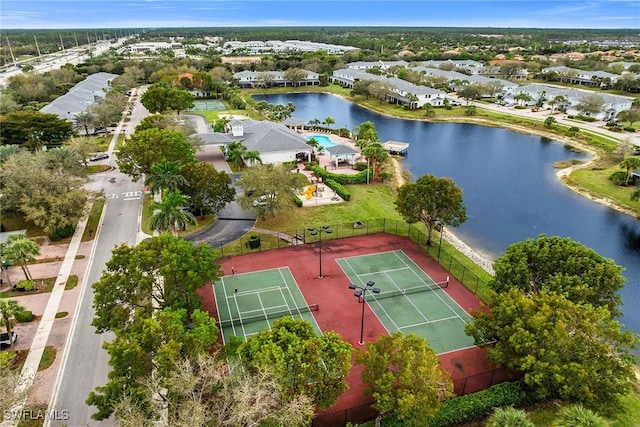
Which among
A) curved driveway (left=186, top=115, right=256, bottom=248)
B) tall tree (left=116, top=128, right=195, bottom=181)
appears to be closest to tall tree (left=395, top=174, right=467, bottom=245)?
curved driveway (left=186, top=115, right=256, bottom=248)

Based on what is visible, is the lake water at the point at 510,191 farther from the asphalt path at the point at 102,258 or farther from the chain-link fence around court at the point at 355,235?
the asphalt path at the point at 102,258

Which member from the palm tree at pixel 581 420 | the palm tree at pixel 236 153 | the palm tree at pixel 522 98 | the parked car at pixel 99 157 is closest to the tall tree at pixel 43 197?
the palm tree at pixel 236 153

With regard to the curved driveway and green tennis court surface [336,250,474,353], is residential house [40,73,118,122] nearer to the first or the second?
the curved driveway

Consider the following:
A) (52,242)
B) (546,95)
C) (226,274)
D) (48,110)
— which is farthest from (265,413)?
(546,95)

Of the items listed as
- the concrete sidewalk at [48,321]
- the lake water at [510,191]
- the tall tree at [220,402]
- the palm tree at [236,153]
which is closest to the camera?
the tall tree at [220,402]

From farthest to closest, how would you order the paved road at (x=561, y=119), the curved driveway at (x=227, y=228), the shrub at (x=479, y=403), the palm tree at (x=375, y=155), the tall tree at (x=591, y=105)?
the tall tree at (x=591, y=105)
the paved road at (x=561, y=119)
the palm tree at (x=375, y=155)
the curved driveway at (x=227, y=228)
the shrub at (x=479, y=403)

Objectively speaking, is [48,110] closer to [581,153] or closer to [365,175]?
[365,175]
